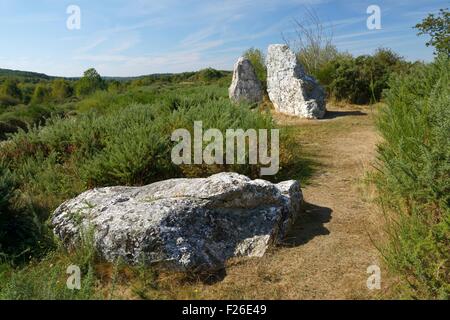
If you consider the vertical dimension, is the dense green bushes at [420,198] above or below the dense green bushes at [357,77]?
below

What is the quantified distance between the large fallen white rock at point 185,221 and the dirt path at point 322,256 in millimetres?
200

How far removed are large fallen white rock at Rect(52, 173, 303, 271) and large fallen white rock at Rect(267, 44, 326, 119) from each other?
22.0 ft

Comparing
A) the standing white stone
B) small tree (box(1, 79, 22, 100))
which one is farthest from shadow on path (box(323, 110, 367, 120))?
small tree (box(1, 79, 22, 100))

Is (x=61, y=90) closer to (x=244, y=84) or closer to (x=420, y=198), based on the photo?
(x=244, y=84)

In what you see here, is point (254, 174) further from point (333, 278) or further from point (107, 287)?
point (107, 287)

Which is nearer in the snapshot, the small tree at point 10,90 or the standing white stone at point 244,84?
the standing white stone at point 244,84

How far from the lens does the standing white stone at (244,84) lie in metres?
12.0

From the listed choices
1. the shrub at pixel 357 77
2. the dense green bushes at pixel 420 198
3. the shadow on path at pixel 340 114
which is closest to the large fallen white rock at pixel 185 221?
the dense green bushes at pixel 420 198

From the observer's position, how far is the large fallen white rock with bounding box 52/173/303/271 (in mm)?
3062

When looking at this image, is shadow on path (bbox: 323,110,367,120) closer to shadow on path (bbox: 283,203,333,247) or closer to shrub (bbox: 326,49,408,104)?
shrub (bbox: 326,49,408,104)

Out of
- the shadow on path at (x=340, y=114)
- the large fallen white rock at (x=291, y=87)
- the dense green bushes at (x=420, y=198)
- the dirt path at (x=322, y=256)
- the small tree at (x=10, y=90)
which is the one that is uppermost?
the small tree at (x=10, y=90)

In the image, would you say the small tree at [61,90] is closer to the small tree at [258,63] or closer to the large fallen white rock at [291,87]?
the small tree at [258,63]

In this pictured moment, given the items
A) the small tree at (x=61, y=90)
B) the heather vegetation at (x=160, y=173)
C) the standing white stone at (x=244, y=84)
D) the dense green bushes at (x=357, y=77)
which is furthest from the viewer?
the small tree at (x=61, y=90)
